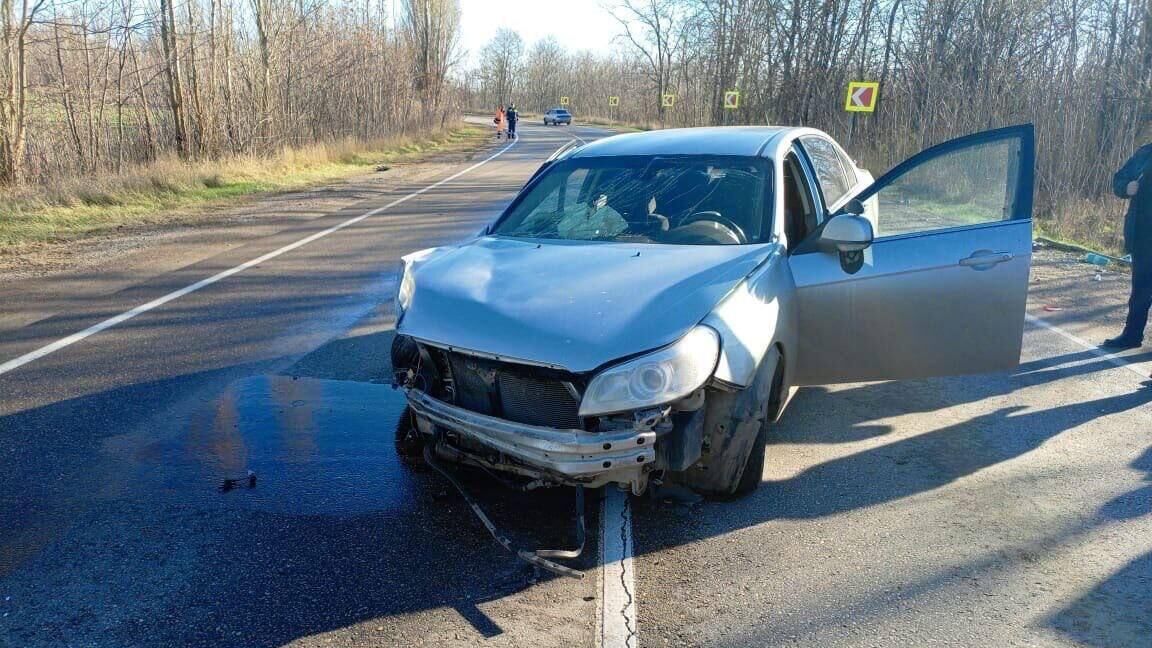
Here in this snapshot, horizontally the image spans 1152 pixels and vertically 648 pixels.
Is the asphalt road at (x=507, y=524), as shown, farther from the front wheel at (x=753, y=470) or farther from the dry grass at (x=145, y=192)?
the dry grass at (x=145, y=192)

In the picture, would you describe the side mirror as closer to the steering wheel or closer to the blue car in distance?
the steering wheel

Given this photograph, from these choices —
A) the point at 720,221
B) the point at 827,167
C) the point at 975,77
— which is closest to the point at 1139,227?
the point at 827,167

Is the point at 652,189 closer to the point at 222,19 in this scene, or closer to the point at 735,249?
the point at 735,249

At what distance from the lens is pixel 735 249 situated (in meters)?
4.26

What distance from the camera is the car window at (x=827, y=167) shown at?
5.60m

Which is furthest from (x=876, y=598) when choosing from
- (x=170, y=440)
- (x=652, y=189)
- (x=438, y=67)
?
(x=438, y=67)

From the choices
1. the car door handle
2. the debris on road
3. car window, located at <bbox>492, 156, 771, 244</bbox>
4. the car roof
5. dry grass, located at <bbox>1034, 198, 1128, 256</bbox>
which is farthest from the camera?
dry grass, located at <bbox>1034, 198, 1128, 256</bbox>

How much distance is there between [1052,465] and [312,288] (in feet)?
22.3

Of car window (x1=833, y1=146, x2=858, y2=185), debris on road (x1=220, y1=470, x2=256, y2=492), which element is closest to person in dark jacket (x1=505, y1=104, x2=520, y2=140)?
car window (x1=833, y1=146, x2=858, y2=185)

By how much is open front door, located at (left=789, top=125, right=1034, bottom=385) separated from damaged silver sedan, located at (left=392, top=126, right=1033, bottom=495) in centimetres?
1

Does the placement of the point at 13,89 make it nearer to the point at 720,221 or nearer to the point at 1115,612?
the point at 720,221

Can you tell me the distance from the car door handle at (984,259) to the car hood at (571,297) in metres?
1.11

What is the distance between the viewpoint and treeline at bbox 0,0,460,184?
15703 millimetres

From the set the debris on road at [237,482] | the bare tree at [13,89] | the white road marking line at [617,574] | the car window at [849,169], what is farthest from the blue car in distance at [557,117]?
the white road marking line at [617,574]
